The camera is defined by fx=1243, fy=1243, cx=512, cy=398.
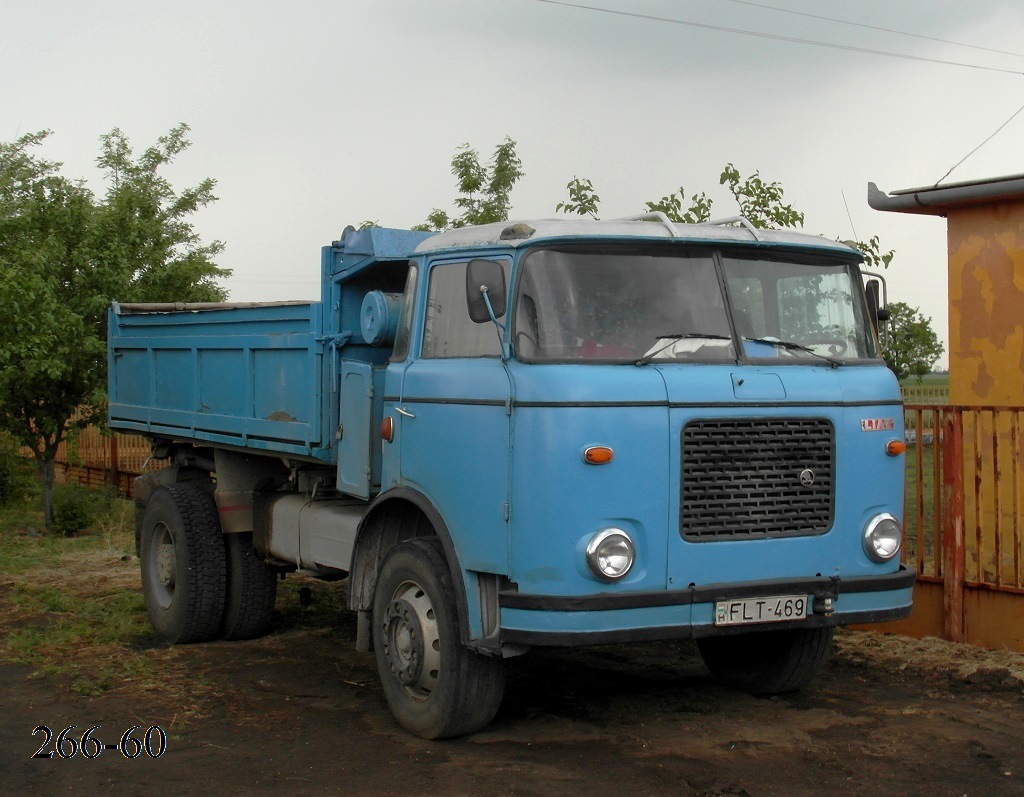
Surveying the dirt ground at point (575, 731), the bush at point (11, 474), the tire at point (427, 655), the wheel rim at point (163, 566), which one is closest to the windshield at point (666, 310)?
the tire at point (427, 655)

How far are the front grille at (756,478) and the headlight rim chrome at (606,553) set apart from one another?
28 cm

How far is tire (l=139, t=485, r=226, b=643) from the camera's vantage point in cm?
866

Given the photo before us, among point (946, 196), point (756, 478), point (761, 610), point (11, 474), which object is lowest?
point (11, 474)

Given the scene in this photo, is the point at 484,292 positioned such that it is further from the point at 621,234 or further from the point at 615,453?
the point at 615,453

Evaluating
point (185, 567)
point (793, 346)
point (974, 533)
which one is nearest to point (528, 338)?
point (793, 346)

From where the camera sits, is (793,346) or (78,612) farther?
(78,612)

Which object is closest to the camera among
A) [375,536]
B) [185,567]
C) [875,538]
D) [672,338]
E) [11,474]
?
[672,338]

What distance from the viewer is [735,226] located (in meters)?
6.46

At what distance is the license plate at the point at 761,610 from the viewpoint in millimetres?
5625

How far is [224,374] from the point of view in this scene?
8.49 meters

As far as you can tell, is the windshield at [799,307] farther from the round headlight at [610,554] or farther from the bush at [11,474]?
the bush at [11,474]

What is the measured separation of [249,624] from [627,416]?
171 inches

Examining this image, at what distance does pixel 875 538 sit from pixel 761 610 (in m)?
0.75

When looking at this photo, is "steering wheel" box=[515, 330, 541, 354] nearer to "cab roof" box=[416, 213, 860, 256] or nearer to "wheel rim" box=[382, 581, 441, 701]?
"cab roof" box=[416, 213, 860, 256]
